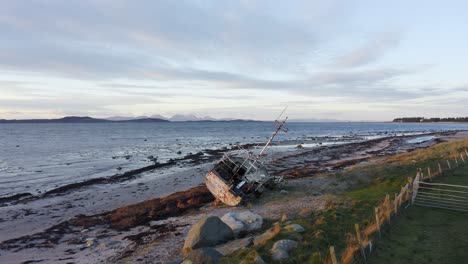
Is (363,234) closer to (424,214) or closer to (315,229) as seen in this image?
(315,229)

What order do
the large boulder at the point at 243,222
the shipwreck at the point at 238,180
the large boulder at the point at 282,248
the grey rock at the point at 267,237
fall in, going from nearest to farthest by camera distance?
the large boulder at the point at 282,248 → the grey rock at the point at 267,237 → the large boulder at the point at 243,222 → the shipwreck at the point at 238,180

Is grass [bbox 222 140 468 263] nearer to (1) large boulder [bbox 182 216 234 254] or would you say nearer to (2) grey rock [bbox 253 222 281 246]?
(2) grey rock [bbox 253 222 281 246]

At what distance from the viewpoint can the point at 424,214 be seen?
1612 centimetres

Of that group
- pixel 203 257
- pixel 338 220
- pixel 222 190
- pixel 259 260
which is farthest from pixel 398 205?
pixel 222 190

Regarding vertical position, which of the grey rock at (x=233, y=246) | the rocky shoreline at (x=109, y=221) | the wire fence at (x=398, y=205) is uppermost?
the wire fence at (x=398, y=205)

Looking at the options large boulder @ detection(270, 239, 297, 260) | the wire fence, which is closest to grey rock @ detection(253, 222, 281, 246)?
large boulder @ detection(270, 239, 297, 260)

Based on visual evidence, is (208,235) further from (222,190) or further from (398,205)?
(398,205)

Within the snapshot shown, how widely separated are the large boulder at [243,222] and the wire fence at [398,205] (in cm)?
479

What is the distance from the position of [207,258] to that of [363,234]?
6.17m

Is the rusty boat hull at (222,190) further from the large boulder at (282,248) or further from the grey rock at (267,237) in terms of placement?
the large boulder at (282,248)

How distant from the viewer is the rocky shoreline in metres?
15.4

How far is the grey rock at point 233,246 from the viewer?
41.2 ft

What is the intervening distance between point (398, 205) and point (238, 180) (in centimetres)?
1223

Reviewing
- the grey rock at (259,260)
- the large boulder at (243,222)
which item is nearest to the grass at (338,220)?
the grey rock at (259,260)
